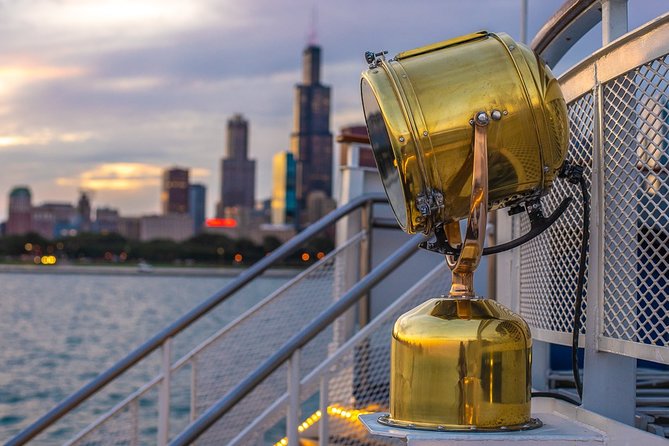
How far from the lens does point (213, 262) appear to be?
322 feet

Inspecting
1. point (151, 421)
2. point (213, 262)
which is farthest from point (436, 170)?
point (213, 262)

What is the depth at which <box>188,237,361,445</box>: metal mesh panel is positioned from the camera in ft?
18.5

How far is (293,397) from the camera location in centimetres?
417

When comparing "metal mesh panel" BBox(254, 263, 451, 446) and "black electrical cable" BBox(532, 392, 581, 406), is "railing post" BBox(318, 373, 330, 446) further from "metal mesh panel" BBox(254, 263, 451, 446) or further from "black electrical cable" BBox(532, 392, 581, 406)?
"black electrical cable" BBox(532, 392, 581, 406)

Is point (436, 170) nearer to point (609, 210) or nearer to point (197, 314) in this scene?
point (609, 210)

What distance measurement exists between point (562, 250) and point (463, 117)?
0.90 meters

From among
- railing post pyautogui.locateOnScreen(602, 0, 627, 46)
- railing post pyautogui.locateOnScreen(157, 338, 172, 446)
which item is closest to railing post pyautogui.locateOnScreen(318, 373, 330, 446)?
railing post pyautogui.locateOnScreen(157, 338, 172, 446)

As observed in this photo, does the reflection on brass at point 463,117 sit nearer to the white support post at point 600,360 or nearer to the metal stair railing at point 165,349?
the white support post at point 600,360

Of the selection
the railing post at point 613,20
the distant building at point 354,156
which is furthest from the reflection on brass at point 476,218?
the distant building at point 354,156

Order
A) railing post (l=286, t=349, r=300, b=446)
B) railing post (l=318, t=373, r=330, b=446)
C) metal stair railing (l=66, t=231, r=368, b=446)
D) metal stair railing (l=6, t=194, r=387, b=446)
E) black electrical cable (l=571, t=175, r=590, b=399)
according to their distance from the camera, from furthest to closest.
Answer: metal stair railing (l=66, t=231, r=368, b=446), metal stair railing (l=6, t=194, r=387, b=446), railing post (l=318, t=373, r=330, b=446), railing post (l=286, t=349, r=300, b=446), black electrical cable (l=571, t=175, r=590, b=399)

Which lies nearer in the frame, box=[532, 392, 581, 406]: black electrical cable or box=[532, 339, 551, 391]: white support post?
box=[532, 392, 581, 406]: black electrical cable

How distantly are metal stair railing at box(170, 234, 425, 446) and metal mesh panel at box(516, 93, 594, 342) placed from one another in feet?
2.52

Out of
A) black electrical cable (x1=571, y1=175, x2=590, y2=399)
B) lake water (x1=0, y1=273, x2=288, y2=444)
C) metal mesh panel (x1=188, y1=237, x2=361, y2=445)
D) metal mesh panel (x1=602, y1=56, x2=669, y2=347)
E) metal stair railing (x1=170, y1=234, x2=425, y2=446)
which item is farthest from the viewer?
lake water (x1=0, y1=273, x2=288, y2=444)

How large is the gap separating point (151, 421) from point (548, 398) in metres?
13.9
